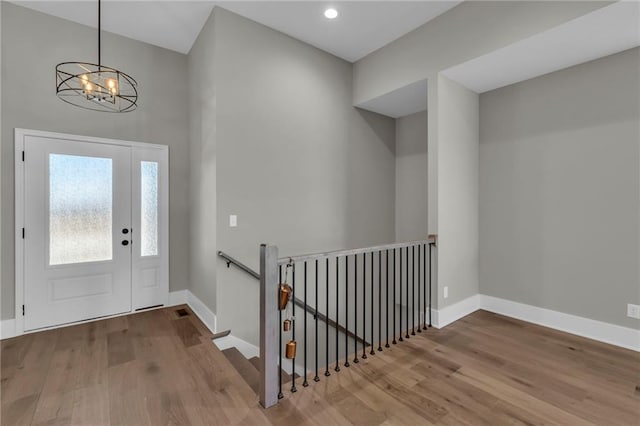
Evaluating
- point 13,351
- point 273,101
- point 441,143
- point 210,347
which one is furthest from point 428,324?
point 13,351

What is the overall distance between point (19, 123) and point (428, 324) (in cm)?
474

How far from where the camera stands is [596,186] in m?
2.90

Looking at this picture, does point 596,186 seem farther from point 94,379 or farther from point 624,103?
point 94,379

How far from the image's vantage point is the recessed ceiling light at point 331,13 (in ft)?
10.2

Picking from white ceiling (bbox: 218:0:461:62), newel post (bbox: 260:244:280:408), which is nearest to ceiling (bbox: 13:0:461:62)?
white ceiling (bbox: 218:0:461:62)

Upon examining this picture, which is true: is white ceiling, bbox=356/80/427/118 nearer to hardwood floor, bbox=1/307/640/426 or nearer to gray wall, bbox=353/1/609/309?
gray wall, bbox=353/1/609/309

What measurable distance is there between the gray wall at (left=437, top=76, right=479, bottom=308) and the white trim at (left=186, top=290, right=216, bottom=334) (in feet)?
7.95

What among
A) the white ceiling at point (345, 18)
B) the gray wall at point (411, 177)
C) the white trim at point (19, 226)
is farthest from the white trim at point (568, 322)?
the white trim at point (19, 226)

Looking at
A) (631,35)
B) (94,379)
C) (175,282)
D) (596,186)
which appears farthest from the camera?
(175,282)

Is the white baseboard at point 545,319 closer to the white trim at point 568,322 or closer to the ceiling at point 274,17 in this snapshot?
the white trim at point 568,322

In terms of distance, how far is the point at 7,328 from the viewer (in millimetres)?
2959

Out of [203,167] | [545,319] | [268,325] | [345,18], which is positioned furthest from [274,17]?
[545,319]

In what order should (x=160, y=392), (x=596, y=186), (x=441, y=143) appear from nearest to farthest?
(x=160, y=392) < (x=596, y=186) < (x=441, y=143)

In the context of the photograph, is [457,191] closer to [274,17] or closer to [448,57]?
[448,57]
